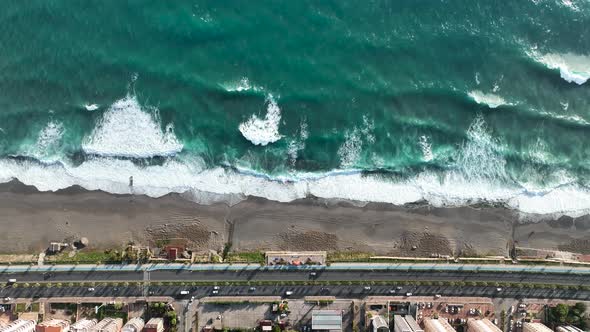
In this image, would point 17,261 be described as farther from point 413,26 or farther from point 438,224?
point 413,26

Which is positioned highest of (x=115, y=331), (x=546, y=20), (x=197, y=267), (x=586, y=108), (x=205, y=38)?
(x=546, y=20)

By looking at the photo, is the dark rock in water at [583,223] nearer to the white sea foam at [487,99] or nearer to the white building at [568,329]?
the white building at [568,329]

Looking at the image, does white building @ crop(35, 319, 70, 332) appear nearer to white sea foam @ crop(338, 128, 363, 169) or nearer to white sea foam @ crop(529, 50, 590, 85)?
white sea foam @ crop(338, 128, 363, 169)

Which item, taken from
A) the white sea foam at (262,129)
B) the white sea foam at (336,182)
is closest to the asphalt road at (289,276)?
the white sea foam at (336,182)

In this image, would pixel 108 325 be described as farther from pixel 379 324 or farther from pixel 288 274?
pixel 379 324

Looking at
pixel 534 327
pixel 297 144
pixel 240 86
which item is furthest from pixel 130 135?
pixel 534 327

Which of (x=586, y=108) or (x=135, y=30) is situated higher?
(x=135, y=30)

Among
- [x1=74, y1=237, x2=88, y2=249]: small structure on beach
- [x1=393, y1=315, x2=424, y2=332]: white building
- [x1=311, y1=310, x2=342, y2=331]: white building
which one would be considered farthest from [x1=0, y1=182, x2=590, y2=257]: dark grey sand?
[x1=311, y1=310, x2=342, y2=331]: white building

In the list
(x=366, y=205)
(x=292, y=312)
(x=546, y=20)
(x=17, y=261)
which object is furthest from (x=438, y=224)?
(x=17, y=261)
